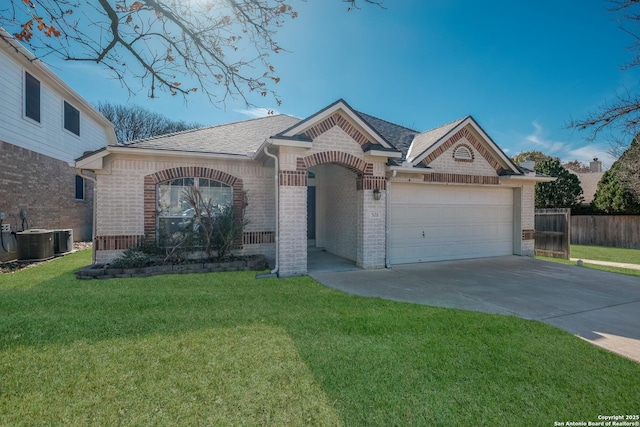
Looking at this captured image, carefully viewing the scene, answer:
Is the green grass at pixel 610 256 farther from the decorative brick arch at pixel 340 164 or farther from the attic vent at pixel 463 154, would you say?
the decorative brick arch at pixel 340 164

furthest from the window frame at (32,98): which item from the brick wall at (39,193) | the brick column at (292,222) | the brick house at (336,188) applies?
the brick column at (292,222)

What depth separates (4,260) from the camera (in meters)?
9.16

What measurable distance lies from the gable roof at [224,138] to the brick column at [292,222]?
232cm

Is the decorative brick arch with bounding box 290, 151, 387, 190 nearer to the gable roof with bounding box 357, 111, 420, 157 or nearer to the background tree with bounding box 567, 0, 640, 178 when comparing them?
the gable roof with bounding box 357, 111, 420, 157

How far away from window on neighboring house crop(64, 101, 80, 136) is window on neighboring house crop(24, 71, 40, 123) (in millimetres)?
1987

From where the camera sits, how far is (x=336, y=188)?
10492mm

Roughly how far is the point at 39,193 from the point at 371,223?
12246 mm

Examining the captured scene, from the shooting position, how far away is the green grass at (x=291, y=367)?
103 inches

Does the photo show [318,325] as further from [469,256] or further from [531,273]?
[469,256]

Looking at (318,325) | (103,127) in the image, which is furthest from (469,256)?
(103,127)

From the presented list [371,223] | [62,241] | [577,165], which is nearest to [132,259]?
[62,241]

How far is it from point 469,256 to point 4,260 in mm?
15030

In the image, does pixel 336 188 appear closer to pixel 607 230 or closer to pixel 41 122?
pixel 41 122

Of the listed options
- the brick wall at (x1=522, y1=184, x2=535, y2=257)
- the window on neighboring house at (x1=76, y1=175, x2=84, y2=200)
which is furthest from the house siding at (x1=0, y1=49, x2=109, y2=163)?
the brick wall at (x1=522, y1=184, x2=535, y2=257)
